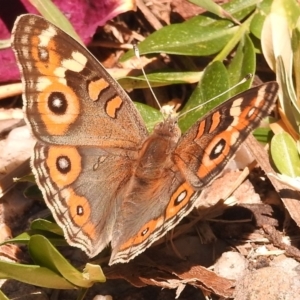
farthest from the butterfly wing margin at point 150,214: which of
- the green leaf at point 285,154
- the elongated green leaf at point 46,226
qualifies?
the green leaf at point 285,154

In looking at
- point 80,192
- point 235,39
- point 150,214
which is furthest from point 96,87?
point 235,39

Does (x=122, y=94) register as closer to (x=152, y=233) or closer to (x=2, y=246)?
(x=152, y=233)

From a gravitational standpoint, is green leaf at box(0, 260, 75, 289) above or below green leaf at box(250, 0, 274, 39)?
below

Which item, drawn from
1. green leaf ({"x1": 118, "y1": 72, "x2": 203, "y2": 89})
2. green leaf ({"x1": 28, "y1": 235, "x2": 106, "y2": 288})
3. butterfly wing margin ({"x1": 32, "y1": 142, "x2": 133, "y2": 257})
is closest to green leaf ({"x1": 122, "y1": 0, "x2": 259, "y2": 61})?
green leaf ({"x1": 118, "y1": 72, "x2": 203, "y2": 89})

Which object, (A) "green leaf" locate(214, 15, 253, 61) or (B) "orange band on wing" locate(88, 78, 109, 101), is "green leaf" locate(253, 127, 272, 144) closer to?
(A) "green leaf" locate(214, 15, 253, 61)

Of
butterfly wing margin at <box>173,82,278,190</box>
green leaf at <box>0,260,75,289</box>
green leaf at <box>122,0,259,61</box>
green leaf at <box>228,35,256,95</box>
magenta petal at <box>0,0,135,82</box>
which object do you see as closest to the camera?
butterfly wing margin at <box>173,82,278,190</box>

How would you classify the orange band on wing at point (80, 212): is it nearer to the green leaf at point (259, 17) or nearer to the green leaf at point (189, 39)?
the green leaf at point (189, 39)

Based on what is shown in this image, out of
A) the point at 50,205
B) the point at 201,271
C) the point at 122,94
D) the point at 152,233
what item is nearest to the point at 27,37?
the point at 122,94
